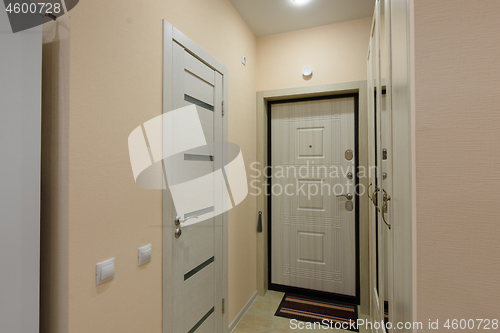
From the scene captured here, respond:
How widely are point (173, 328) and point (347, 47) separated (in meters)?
2.55

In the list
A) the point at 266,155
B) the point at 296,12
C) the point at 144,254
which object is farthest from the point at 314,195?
the point at 144,254

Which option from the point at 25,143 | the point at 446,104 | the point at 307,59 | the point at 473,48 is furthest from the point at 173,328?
the point at 307,59

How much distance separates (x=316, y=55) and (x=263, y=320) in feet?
7.96

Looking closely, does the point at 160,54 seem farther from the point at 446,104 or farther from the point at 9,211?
the point at 446,104

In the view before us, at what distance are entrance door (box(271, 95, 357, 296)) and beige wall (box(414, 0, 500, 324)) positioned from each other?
1.91 meters

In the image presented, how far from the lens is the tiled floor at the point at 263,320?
2137 mm

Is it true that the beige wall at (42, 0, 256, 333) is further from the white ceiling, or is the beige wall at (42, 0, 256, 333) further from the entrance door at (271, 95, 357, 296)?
the entrance door at (271, 95, 357, 296)

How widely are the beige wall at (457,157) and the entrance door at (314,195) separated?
191 centimetres

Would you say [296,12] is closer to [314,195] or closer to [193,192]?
[314,195]

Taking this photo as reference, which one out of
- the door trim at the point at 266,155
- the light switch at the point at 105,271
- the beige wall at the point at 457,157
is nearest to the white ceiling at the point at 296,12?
the door trim at the point at 266,155

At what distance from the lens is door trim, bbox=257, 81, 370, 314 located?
238 cm

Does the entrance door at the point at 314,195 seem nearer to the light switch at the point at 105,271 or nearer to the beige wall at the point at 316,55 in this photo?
the beige wall at the point at 316,55

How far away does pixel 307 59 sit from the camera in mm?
2570

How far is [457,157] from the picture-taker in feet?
2.27
